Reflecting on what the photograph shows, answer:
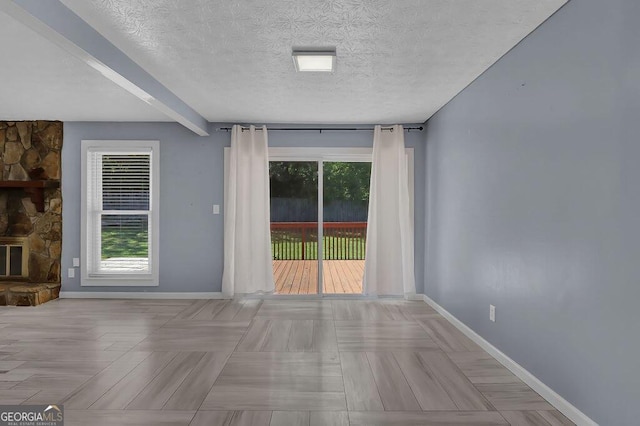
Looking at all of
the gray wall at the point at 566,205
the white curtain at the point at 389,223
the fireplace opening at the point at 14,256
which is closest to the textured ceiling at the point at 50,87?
the fireplace opening at the point at 14,256

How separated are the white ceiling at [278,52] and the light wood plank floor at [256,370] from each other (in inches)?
92.6

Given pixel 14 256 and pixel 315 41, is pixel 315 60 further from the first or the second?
pixel 14 256

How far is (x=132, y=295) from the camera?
5566 millimetres

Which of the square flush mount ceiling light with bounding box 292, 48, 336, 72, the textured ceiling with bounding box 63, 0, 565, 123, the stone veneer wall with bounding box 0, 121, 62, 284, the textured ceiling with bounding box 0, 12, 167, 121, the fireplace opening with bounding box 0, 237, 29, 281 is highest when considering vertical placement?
the textured ceiling with bounding box 0, 12, 167, 121

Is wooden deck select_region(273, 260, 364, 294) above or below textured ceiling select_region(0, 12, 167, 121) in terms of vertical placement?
below

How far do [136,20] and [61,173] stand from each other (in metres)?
3.80

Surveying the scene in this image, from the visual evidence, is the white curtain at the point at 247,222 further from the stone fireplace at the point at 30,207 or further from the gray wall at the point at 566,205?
the gray wall at the point at 566,205

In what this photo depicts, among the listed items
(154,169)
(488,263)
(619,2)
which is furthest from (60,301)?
(619,2)

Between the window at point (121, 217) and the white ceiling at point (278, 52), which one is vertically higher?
the white ceiling at point (278, 52)

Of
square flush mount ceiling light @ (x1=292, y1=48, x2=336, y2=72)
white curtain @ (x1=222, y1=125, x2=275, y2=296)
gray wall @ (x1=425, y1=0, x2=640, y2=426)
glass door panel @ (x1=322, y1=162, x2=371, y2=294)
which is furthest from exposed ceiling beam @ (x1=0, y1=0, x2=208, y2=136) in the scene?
gray wall @ (x1=425, y1=0, x2=640, y2=426)

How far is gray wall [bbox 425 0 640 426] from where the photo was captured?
6.46 ft

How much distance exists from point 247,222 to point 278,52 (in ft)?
9.08

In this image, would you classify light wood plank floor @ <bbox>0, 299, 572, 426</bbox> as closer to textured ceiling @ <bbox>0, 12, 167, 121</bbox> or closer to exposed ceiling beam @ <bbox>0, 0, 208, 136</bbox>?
exposed ceiling beam @ <bbox>0, 0, 208, 136</bbox>

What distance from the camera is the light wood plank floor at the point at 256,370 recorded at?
2.44 metres
